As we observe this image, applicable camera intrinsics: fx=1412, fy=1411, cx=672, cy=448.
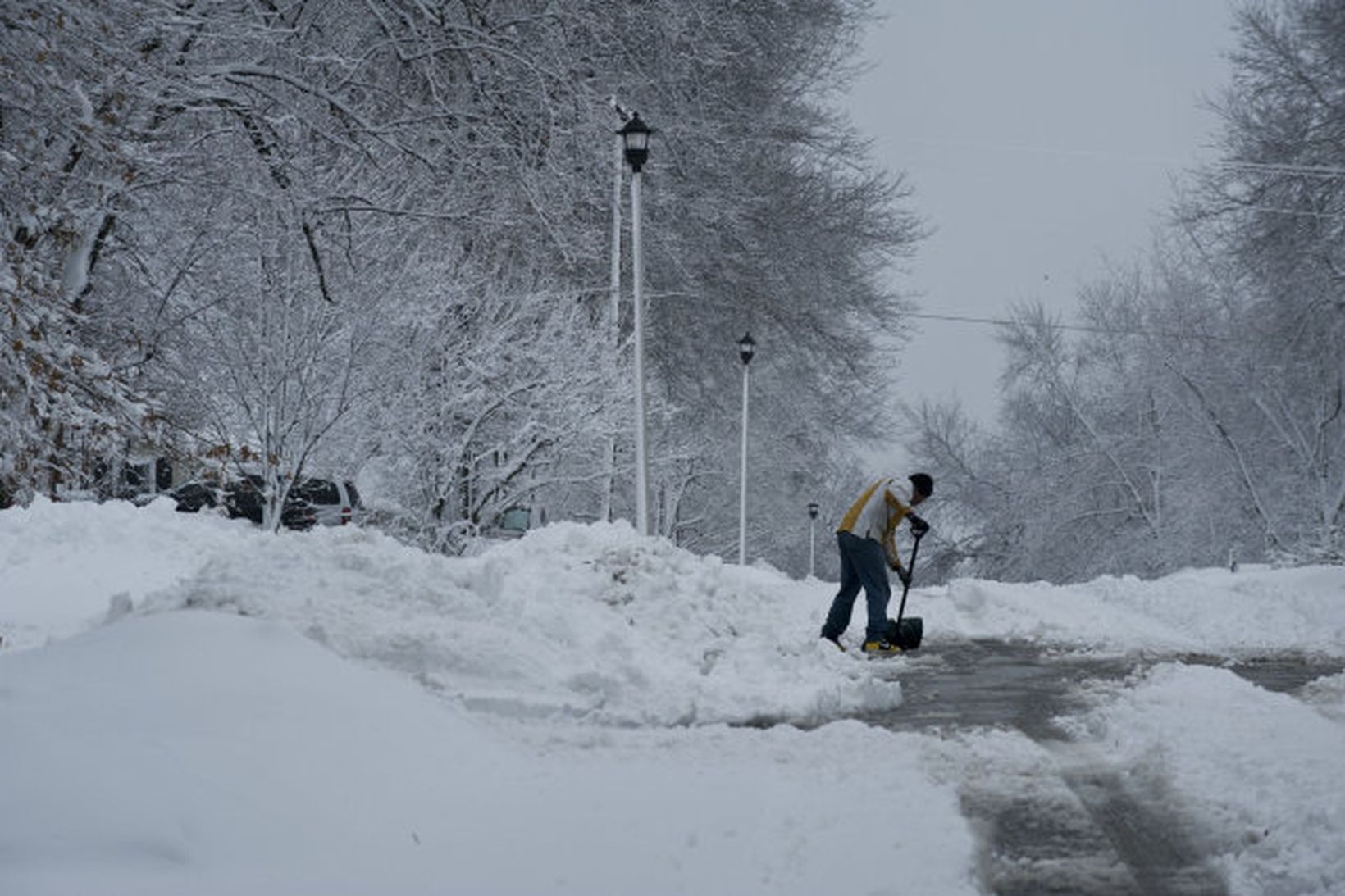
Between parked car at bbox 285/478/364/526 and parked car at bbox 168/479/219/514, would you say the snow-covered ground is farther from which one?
parked car at bbox 168/479/219/514

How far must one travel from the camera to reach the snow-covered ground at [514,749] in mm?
4387

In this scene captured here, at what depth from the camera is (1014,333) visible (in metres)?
43.8

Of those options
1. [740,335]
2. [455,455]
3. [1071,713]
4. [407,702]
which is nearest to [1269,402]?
[740,335]

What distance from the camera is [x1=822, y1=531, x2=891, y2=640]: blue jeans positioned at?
12508mm

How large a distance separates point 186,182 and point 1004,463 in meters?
38.3

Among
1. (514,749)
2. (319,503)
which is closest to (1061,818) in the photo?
(514,749)

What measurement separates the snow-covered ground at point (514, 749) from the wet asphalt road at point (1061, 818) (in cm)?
9

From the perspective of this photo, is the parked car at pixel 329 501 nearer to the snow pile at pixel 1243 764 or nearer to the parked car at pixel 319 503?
the parked car at pixel 319 503

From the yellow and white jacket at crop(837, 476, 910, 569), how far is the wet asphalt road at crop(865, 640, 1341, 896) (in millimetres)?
3093

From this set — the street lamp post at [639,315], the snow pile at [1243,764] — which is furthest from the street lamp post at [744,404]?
the snow pile at [1243,764]

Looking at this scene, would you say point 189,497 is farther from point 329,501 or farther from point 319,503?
point 329,501

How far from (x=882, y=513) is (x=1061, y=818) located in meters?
7.48

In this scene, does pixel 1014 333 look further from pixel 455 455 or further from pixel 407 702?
pixel 407 702

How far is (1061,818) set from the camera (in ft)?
17.9
